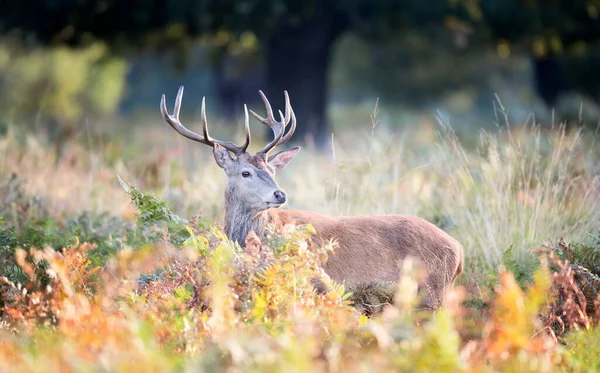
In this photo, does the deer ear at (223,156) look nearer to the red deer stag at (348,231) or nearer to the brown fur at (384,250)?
the red deer stag at (348,231)

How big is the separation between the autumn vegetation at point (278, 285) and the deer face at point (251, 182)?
0.37 m

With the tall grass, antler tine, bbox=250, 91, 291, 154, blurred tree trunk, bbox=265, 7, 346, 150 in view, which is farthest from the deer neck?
blurred tree trunk, bbox=265, 7, 346, 150

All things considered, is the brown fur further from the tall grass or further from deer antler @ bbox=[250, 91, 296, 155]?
the tall grass

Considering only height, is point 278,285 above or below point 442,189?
above

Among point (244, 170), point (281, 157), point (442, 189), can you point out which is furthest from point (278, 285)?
point (442, 189)

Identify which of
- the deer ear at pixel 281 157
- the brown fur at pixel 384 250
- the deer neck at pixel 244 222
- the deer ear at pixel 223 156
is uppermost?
the deer ear at pixel 223 156

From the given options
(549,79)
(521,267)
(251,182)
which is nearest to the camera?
(251,182)

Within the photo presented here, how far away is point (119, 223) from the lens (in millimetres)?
7938

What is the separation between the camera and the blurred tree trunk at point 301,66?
17.5 m

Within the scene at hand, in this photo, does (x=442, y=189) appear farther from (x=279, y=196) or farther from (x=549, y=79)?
(x=549, y=79)

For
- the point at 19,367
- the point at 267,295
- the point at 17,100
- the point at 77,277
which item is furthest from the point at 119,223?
the point at 17,100

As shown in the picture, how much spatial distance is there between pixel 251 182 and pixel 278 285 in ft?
5.56

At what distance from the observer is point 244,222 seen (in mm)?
6766

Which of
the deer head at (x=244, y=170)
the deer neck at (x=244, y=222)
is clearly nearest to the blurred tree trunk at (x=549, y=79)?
the deer head at (x=244, y=170)
